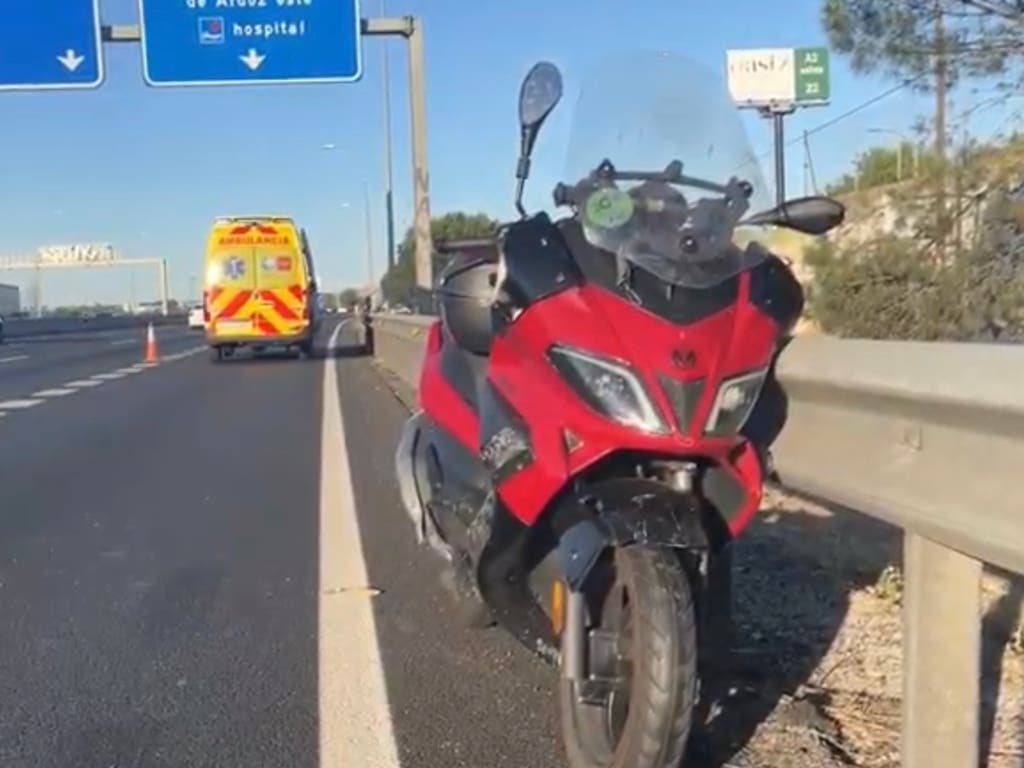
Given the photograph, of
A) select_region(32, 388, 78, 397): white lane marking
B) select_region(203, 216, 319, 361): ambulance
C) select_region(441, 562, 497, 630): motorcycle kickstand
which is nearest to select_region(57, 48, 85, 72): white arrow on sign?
select_region(32, 388, 78, 397): white lane marking

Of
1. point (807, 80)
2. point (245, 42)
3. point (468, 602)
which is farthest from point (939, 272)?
point (807, 80)

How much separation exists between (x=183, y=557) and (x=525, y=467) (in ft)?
12.3

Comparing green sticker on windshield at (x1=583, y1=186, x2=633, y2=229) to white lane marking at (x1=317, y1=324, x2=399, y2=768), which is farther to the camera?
white lane marking at (x1=317, y1=324, x2=399, y2=768)

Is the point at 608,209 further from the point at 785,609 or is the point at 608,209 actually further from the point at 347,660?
the point at 785,609

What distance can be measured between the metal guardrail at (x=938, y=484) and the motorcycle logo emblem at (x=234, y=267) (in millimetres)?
24361

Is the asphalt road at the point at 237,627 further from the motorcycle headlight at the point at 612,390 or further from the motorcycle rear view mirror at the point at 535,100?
the motorcycle rear view mirror at the point at 535,100

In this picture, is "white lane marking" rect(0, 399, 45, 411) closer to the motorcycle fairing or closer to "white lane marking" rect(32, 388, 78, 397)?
"white lane marking" rect(32, 388, 78, 397)

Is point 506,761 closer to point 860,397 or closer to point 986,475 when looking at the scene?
point 860,397

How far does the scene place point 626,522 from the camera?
3.04 metres

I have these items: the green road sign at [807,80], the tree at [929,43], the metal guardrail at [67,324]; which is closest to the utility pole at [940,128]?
the tree at [929,43]

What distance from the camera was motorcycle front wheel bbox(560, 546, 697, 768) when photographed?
2.90 m

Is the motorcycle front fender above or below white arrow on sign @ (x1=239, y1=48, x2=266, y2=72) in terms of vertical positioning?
below

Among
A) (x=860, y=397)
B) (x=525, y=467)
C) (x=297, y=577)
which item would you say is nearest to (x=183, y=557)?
(x=297, y=577)

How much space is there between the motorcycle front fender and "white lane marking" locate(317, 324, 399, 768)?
93 cm
